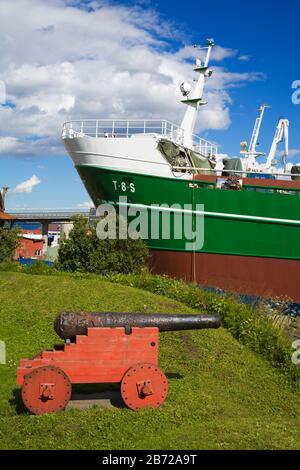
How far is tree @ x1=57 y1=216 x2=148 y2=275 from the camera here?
1523 centimetres

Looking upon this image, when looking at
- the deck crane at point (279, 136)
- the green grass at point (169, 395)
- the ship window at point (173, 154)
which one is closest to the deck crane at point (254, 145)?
the deck crane at point (279, 136)

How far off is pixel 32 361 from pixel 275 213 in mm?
12349

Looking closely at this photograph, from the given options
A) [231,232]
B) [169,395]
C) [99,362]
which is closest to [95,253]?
[231,232]

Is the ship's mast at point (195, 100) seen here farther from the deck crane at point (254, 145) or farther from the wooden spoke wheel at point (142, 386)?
the wooden spoke wheel at point (142, 386)

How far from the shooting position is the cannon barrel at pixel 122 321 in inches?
256

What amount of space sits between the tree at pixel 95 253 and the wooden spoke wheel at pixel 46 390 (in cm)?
890

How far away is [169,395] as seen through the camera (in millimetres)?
7449

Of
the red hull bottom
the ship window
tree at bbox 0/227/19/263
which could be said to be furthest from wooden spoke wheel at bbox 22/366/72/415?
the ship window

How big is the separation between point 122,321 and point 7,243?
38.2ft

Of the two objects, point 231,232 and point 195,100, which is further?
point 195,100

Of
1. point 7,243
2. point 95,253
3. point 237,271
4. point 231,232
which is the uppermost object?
point 231,232

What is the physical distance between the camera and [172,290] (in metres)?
13.0

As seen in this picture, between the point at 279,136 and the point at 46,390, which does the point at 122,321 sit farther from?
the point at 279,136
